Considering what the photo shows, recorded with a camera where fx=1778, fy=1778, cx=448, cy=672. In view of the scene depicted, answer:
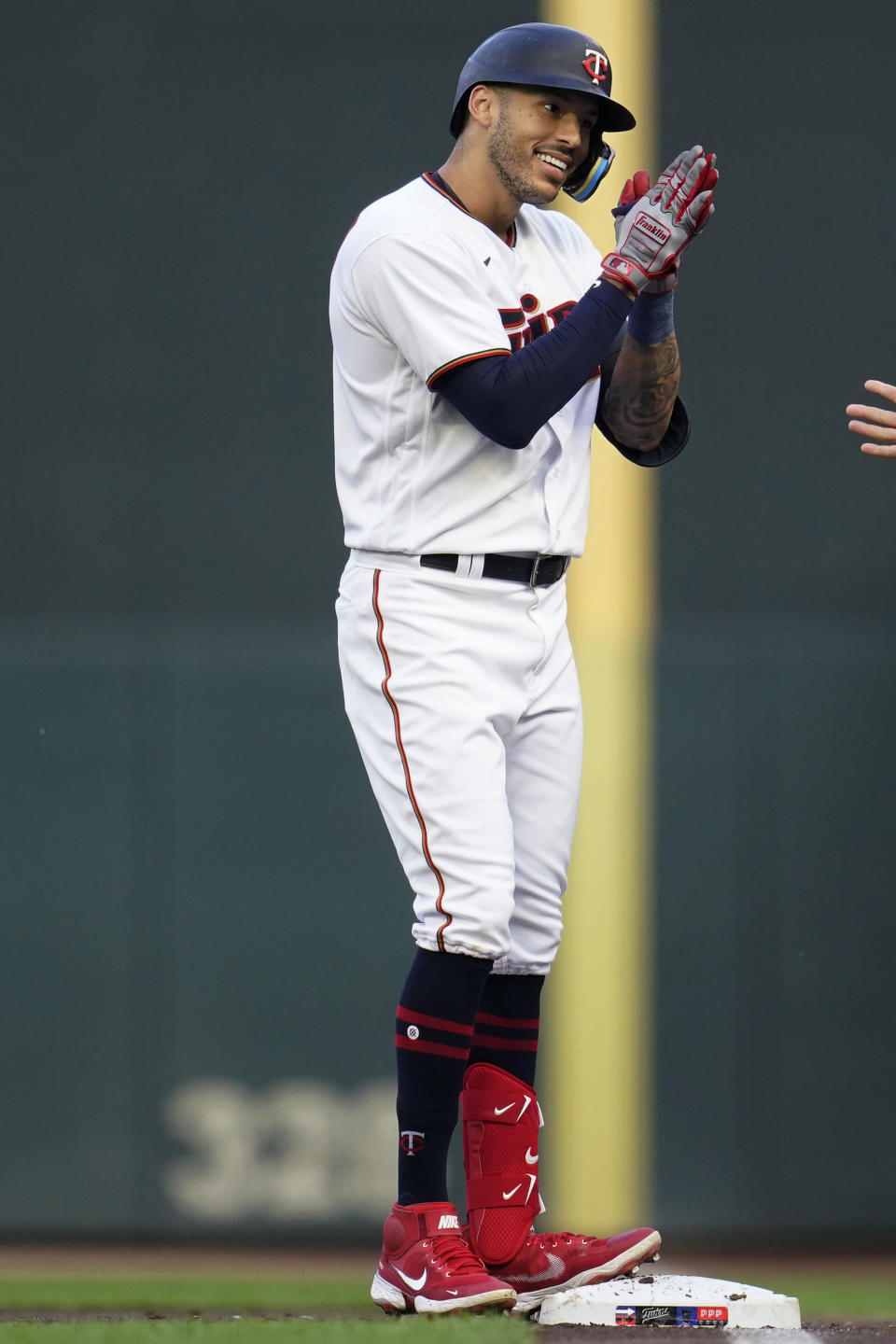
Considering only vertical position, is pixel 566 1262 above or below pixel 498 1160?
below

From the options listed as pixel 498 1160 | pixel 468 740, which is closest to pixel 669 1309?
pixel 498 1160

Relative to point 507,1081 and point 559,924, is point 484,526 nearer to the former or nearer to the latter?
point 559,924

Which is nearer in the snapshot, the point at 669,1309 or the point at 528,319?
the point at 669,1309

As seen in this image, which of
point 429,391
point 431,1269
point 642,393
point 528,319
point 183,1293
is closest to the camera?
point 431,1269

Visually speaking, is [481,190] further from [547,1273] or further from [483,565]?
[547,1273]

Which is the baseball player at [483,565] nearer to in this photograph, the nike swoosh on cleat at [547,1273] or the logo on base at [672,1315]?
the nike swoosh on cleat at [547,1273]

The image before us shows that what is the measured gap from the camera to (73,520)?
4219 mm

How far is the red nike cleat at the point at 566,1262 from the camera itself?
2.55m

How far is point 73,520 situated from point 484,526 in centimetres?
195

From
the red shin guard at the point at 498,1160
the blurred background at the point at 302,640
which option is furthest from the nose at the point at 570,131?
the blurred background at the point at 302,640

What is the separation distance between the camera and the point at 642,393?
2.71 metres

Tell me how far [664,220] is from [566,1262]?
4.88ft

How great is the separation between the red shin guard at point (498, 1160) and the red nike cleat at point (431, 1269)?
0.21ft

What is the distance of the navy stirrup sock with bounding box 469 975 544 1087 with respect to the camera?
2629 millimetres
